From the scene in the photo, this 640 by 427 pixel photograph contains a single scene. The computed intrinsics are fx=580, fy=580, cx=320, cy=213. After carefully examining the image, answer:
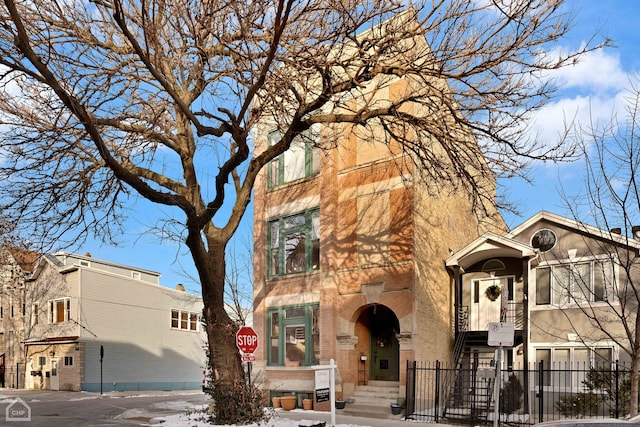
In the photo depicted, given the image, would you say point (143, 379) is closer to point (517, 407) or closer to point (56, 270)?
point (56, 270)

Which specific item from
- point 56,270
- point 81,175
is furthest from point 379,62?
point 56,270

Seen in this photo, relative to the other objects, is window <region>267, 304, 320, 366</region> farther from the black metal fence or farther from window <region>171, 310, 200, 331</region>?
window <region>171, 310, 200, 331</region>

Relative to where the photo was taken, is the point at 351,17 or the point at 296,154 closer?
the point at 351,17

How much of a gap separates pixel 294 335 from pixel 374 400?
400cm

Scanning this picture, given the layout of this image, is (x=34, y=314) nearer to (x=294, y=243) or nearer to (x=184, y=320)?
(x=184, y=320)

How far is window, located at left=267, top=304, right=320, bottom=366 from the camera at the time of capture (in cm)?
2006

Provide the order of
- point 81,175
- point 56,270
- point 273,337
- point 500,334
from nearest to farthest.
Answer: point 500,334 → point 81,175 → point 273,337 → point 56,270

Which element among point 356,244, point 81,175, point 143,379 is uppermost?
point 81,175

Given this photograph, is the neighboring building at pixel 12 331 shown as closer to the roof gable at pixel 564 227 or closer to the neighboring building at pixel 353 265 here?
the neighboring building at pixel 353 265

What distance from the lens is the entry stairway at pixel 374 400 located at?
17.2 meters

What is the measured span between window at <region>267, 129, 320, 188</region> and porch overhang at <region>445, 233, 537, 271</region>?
5.83 meters

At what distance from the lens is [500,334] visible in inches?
451

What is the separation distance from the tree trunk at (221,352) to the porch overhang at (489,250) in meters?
8.90

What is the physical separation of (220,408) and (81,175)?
6.70m
